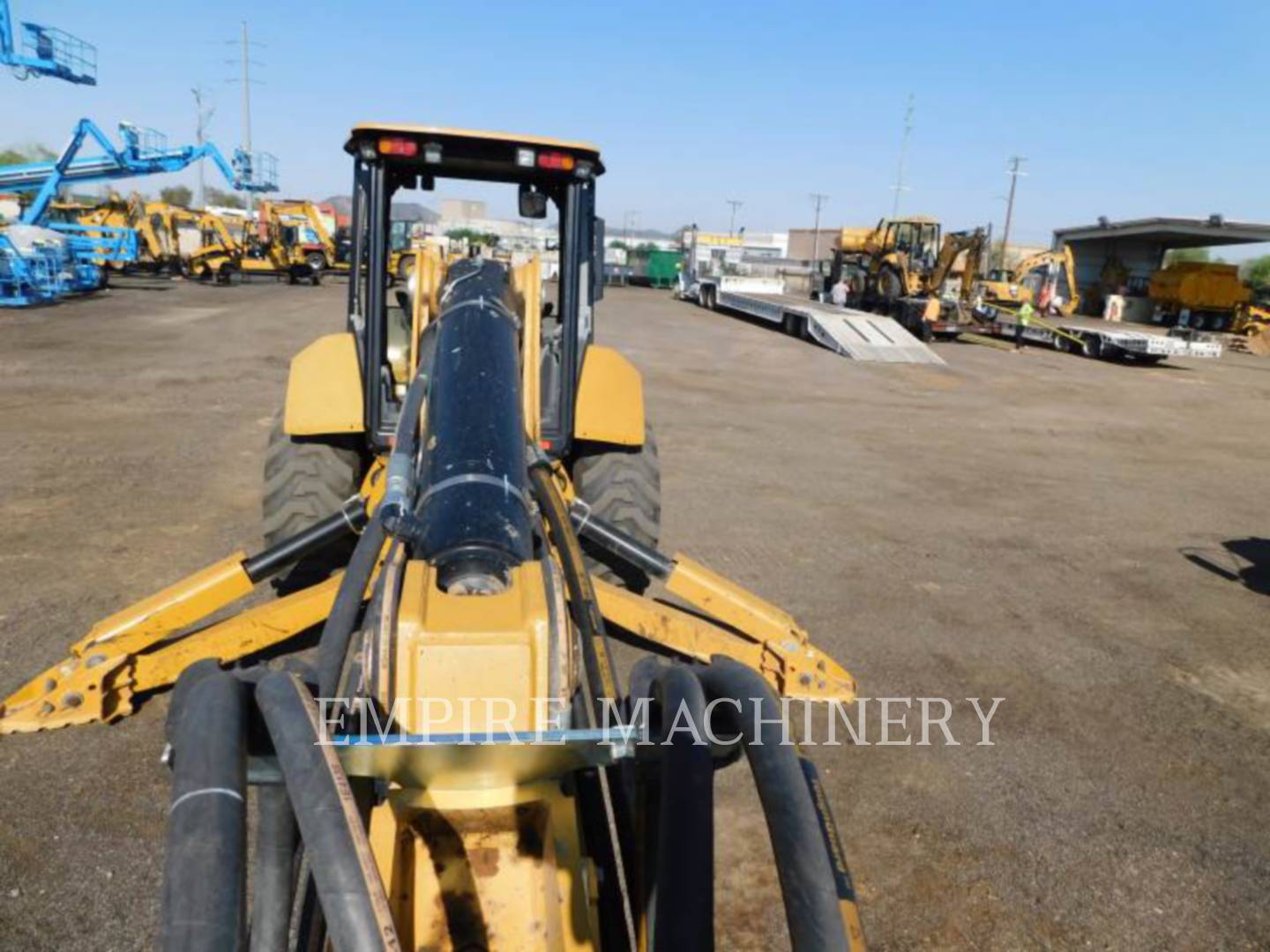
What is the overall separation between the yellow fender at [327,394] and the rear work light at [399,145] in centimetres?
88

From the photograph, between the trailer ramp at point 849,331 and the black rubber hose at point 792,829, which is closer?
the black rubber hose at point 792,829

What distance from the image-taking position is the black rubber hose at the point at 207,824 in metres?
1.18

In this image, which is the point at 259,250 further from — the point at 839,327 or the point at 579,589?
the point at 579,589

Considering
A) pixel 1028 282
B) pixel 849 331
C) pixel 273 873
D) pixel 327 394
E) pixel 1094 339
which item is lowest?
pixel 273 873

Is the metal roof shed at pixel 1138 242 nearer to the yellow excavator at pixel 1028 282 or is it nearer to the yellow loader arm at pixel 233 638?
the yellow excavator at pixel 1028 282

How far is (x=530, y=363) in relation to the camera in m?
3.21

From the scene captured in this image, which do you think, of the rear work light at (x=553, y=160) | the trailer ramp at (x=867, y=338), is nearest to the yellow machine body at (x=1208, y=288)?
the trailer ramp at (x=867, y=338)

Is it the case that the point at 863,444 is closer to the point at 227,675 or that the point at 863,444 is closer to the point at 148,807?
the point at 148,807

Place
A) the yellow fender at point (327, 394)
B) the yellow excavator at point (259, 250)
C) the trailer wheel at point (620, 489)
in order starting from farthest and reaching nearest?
the yellow excavator at point (259, 250) < the trailer wheel at point (620, 489) < the yellow fender at point (327, 394)

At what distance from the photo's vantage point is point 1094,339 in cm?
2036

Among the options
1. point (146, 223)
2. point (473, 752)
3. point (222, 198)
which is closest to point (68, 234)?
point (146, 223)

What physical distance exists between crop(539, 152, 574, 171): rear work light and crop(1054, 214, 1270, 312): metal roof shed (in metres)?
33.0

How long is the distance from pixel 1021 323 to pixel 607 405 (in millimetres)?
19561

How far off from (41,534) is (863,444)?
7451 millimetres
